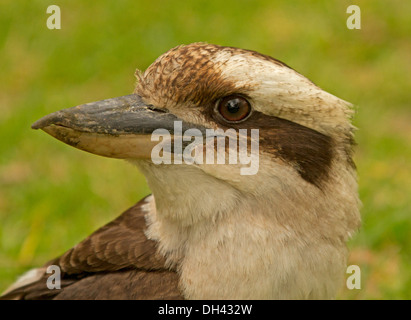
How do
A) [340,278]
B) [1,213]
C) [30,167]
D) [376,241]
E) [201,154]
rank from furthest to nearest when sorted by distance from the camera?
[30,167]
[1,213]
[376,241]
[340,278]
[201,154]

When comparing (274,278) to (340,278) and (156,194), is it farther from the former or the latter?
(156,194)

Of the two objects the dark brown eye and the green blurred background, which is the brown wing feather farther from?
the green blurred background

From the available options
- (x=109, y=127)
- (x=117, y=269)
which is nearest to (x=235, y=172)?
(x=109, y=127)

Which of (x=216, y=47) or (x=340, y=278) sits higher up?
(x=216, y=47)

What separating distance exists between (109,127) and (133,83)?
4.48m

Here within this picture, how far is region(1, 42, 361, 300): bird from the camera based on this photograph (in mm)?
3506

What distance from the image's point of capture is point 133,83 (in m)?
7.93

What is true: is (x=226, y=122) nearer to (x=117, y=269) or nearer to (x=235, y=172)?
(x=235, y=172)

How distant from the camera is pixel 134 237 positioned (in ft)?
13.1

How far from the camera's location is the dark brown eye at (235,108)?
3.53m

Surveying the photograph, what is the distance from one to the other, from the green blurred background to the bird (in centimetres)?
187

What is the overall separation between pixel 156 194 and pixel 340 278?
3.62ft

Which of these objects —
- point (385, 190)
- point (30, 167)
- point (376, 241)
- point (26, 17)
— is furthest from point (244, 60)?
point (26, 17)

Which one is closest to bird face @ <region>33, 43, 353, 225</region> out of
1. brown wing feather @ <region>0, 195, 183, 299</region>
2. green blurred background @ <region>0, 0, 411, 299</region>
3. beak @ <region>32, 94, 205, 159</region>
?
beak @ <region>32, 94, 205, 159</region>
